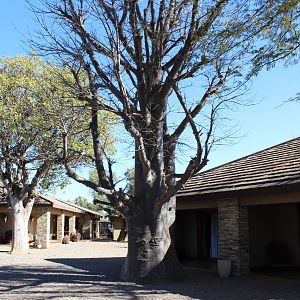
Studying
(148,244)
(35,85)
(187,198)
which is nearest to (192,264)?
(187,198)

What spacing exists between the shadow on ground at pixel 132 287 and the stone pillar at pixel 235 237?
527 mm

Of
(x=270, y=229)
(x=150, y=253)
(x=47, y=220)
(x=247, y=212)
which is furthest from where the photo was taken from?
(x=47, y=220)

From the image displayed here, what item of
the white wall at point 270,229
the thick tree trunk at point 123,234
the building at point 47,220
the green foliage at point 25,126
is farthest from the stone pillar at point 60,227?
the white wall at point 270,229

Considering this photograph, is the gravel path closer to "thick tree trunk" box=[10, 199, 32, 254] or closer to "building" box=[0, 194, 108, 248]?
"thick tree trunk" box=[10, 199, 32, 254]

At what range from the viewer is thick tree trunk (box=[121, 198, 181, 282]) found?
41.0ft

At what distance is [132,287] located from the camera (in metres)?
11.6

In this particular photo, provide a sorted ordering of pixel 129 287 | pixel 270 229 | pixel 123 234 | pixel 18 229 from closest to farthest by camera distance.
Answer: pixel 129 287 → pixel 270 229 → pixel 18 229 → pixel 123 234

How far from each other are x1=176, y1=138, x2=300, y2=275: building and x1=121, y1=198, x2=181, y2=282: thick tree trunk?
2.19 metres

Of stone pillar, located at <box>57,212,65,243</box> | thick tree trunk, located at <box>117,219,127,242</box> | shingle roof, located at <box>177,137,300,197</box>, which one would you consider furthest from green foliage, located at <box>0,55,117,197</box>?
thick tree trunk, located at <box>117,219,127,242</box>

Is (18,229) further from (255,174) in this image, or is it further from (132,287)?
(255,174)

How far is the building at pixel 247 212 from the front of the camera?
42.8 ft

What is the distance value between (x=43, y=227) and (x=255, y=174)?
19.7 metres

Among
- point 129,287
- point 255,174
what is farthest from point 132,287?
point 255,174

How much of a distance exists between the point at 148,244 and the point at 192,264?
522 cm
